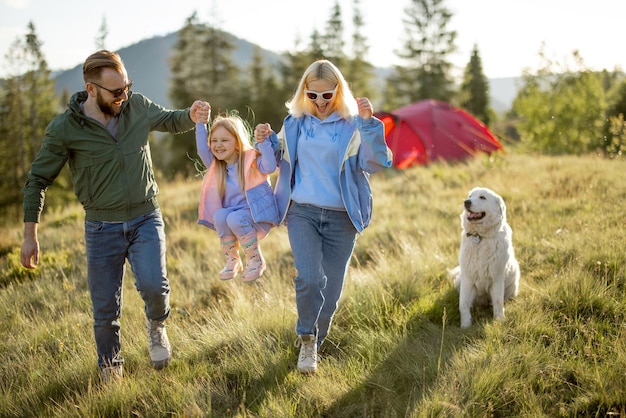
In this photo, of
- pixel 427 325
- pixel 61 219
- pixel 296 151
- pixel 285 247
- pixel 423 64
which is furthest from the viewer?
pixel 423 64

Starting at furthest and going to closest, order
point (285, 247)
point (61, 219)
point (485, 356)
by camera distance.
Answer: point (61, 219)
point (285, 247)
point (485, 356)

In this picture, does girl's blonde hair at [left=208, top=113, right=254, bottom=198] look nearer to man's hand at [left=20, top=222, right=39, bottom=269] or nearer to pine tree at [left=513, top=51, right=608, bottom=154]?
man's hand at [left=20, top=222, right=39, bottom=269]

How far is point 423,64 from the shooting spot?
36.5 metres

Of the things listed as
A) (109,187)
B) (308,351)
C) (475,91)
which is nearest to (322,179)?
(308,351)

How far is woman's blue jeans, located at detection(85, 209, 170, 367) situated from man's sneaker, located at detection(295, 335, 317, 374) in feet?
3.47

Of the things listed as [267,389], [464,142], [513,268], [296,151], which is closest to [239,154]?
[296,151]

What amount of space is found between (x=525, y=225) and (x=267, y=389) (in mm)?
4474

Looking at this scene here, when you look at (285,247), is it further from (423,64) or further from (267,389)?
(423,64)

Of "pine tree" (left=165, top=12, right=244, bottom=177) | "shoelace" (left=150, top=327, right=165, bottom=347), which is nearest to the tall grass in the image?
"shoelace" (left=150, top=327, right=165, bottom=347)

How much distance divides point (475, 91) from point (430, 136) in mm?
25679

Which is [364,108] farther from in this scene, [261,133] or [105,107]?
[105,107]

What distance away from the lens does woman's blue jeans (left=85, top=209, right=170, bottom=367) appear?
11.2ft

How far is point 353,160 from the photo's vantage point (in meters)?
3.45

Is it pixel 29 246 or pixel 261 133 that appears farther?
pixel 261 133
